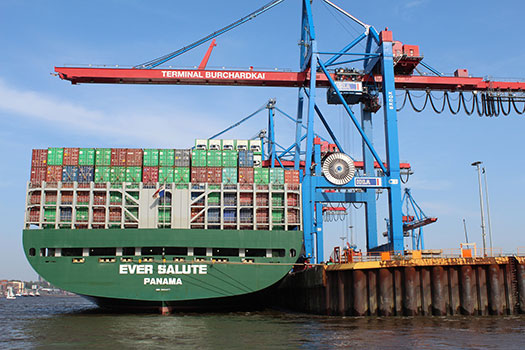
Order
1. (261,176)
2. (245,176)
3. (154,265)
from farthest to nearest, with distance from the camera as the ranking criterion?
(261,176) → (245,176) → (154,265)

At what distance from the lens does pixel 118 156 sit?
1400 inches

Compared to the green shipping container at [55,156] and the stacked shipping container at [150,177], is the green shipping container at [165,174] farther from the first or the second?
the green shipping container at [55,156]

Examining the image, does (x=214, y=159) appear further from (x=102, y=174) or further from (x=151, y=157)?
(x=102, y=174)

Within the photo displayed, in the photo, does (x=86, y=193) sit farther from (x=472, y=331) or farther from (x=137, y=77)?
(x=472, y=331)

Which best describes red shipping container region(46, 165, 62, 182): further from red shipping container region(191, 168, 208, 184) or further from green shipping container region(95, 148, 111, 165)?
red shipping container region(191, 168, 208, 184)

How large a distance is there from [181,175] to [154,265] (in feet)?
22.6

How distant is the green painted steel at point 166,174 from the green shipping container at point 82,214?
5323 millimetres

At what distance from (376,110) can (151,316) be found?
2598 centimetres

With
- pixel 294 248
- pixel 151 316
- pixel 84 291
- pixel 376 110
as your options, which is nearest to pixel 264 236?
pixel 294 248

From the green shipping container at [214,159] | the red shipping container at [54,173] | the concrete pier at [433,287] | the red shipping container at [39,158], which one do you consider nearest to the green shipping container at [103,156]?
the red shipping container at [54,173]

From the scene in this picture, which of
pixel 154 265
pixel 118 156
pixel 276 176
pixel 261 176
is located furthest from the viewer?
pixel 276 176

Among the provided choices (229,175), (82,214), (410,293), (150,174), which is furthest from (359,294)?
(82,214)

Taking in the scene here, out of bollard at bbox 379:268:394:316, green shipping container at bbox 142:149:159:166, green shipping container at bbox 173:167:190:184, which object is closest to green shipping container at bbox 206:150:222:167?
green shipping container at bbox 173:167:190:184

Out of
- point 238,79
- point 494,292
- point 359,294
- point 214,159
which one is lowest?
point 359,294
